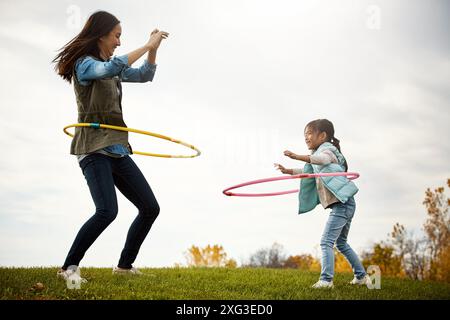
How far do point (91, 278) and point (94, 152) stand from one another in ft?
4.85

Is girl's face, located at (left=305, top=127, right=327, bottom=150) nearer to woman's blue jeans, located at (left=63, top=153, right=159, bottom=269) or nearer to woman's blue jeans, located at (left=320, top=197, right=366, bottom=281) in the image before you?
woman's blue jeans, located at (left=320, top=197, right=366, bottom=281)

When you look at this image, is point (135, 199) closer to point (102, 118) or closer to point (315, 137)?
point (102, 118)

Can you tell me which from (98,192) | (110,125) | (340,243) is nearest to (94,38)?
(110,125)

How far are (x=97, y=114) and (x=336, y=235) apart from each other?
9.28 ft

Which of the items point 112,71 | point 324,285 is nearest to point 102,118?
point 112,71

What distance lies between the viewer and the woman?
487 centimetres

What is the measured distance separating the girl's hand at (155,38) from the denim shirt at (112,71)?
336mm

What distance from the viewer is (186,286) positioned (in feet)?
17.8

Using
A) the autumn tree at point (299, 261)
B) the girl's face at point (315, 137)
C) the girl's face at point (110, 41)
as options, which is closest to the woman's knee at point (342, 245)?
the girl's face at point (315, 137)

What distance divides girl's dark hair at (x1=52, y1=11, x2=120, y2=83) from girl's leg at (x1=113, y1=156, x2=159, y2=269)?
1061 millimetres

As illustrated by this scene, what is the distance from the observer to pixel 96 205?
492 cm

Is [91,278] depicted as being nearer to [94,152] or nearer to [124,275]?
[124,275]
